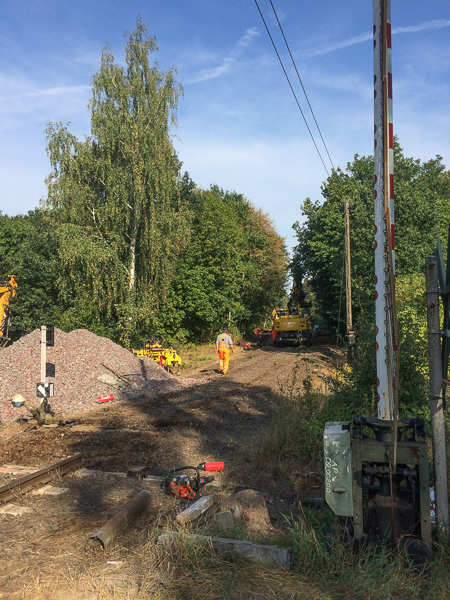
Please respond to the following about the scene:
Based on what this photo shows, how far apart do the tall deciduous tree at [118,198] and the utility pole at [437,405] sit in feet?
69.3

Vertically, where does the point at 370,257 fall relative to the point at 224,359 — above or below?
above

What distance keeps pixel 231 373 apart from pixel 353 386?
42.6ft

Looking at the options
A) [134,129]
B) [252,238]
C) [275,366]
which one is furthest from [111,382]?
[252,238]

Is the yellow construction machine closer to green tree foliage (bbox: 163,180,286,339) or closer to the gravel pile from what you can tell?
the gravel pile

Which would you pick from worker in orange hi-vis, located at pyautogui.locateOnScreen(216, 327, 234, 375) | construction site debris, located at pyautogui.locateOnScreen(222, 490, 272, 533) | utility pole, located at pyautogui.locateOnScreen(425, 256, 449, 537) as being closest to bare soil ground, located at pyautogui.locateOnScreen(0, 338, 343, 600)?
construction site debris, located at pyautogui.locateOnScreen(222, 490, 272, 533)

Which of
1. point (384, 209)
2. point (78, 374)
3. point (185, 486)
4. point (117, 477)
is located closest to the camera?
point (384, 209)

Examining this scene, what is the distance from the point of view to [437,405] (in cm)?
437

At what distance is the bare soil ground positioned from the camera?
13.8 feet

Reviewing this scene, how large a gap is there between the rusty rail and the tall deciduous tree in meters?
17.0

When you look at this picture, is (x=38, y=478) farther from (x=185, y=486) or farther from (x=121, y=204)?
(x=121, y=204)

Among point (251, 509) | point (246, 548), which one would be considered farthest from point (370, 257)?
point (246, 548)

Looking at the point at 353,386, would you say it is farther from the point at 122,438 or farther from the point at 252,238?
the point at 252,238

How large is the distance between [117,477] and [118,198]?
19.6m

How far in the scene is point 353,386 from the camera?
7.55 m
